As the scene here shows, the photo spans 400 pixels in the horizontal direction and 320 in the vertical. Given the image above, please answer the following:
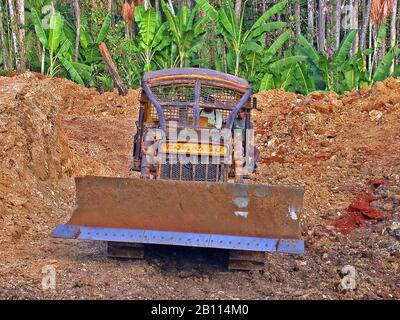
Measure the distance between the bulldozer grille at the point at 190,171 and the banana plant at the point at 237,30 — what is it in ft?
45.0

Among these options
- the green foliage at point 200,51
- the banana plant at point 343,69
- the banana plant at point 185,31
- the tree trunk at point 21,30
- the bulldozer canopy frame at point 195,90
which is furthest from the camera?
the tree trunk at point 21,30

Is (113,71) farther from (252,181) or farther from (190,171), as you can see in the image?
(190,171)

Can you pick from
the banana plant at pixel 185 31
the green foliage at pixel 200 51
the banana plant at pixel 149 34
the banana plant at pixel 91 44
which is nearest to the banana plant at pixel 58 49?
the green foliage at pixel 200 51

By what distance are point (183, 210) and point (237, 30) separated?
15.1m

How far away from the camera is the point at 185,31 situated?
2353 cm

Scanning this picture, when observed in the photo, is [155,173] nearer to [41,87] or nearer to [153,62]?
[41,87]

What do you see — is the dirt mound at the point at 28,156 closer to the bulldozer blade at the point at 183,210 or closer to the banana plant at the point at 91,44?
the bulldozer blade at the point at 183,210

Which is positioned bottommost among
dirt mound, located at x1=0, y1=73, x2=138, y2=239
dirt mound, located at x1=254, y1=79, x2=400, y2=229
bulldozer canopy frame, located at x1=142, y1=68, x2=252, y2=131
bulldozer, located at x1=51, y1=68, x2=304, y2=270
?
dirt mound, located at x1=254, y1=79, x2=400, y2=229

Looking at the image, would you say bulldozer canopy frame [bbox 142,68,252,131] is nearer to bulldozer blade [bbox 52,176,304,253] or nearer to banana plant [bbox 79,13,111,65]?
bulldozer blade [bbox 52,176,304,253]

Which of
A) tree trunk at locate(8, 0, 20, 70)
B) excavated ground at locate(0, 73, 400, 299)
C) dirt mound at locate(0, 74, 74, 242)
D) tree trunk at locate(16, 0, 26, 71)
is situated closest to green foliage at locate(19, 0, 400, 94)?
tree trunk at locate(16, 0, 26, 71)

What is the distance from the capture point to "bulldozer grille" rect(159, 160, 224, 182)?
9.29m

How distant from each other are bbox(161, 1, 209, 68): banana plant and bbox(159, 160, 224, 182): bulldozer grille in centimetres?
1450

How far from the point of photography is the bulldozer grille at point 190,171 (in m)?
9.29
